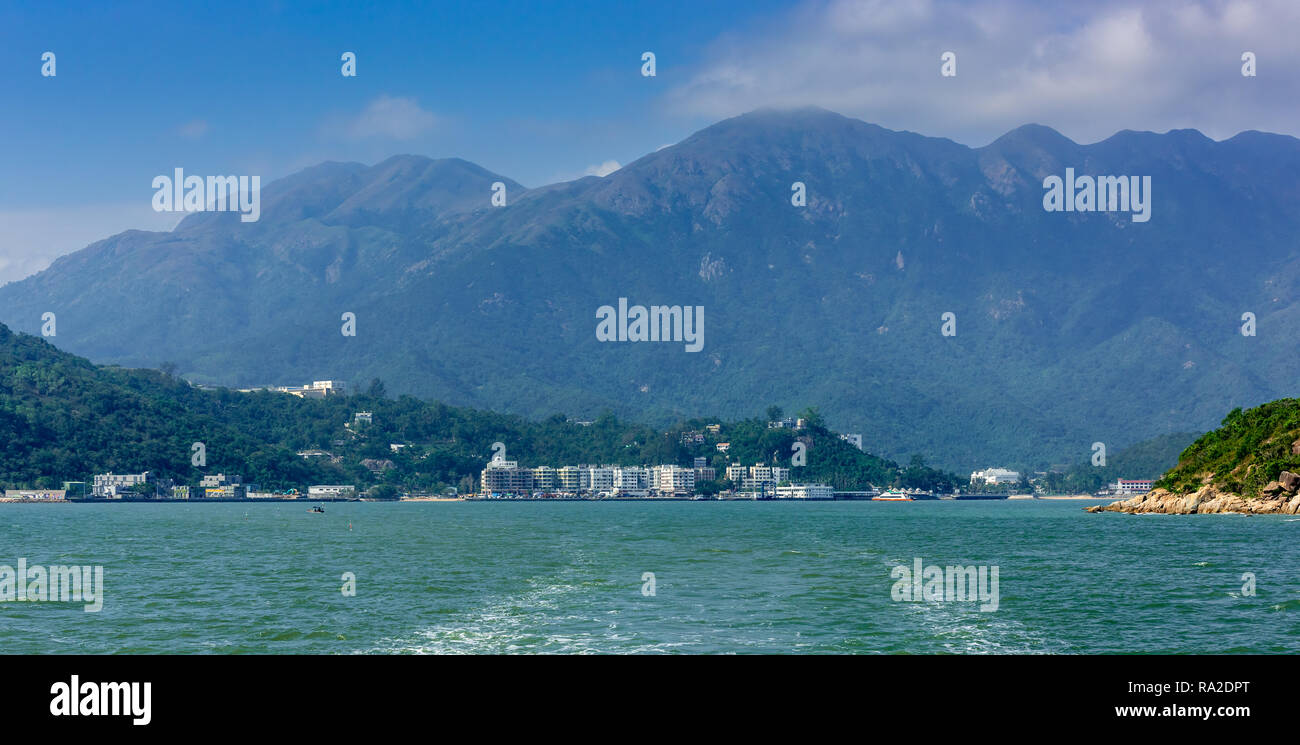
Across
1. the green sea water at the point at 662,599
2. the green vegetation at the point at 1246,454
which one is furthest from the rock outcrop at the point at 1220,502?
the green sea water at the point at 662,599

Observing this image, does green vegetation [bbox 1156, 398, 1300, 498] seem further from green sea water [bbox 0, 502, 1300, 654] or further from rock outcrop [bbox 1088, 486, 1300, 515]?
green sea water [bbox 0, 502, 1300, 654]

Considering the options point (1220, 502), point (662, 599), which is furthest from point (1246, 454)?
point (662, 599)

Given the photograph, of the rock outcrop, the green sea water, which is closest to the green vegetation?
the rock outcrop

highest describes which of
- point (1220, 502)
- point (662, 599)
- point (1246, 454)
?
point (1246, 454)

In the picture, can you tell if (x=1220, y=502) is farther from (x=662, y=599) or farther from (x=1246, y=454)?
(x=662, y=599)
